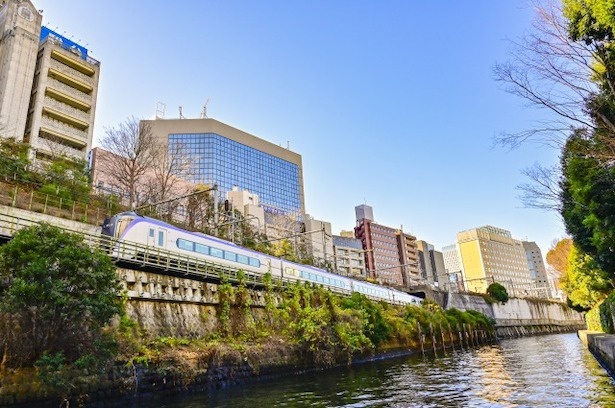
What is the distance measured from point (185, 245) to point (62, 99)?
3044cm

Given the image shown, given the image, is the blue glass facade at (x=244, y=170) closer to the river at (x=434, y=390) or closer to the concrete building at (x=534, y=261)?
the river at (x=434, y=390)

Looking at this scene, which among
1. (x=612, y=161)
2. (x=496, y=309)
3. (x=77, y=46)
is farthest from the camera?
(x=496, y=309)

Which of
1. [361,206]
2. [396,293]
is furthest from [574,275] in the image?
[361,206]

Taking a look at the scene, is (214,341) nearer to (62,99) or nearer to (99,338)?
(99,338)

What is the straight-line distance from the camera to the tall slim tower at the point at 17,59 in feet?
122

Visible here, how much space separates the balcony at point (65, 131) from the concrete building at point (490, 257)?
14046 centimetres

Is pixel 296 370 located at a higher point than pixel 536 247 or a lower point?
lower

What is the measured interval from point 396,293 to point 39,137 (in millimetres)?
39402

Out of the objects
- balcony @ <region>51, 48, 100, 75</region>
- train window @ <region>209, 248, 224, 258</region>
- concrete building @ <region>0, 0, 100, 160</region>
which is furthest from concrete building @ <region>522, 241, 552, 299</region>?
train window @ <region>209, 248, 224, 258</region>

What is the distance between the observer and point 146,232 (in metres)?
19.9

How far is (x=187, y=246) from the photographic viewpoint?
854 inches

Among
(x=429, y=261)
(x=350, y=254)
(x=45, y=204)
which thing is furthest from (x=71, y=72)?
(x=429, y=261)

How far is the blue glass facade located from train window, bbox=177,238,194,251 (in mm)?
60185

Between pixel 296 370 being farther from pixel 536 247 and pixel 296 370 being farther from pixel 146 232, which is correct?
pixel 536 247
